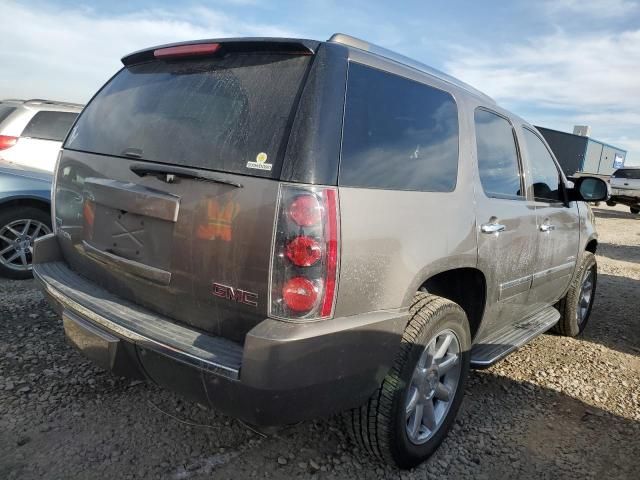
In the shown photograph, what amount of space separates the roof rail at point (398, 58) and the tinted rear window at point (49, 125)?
435 cm

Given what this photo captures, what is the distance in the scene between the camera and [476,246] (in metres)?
2.65

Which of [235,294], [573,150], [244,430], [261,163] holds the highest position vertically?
[573,150]

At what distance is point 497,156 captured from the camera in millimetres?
3143

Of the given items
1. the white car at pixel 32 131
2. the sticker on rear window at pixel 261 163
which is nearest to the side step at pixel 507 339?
the sticker on rear window at pixel 261 163

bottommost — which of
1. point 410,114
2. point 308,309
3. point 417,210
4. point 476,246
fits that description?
point 308,309

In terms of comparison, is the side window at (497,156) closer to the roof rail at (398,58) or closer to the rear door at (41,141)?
the roof rail at (398,58)

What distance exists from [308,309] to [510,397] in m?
2.18

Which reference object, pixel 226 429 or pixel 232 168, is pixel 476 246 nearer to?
pixel 232 168

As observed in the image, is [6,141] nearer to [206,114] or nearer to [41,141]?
[41,141]

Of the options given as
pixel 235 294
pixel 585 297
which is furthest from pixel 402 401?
pixel 585 297

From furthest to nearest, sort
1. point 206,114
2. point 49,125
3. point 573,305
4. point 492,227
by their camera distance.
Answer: point 49,125
point 573,305
point 492,227
point 206,114

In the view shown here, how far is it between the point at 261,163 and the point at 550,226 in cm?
257

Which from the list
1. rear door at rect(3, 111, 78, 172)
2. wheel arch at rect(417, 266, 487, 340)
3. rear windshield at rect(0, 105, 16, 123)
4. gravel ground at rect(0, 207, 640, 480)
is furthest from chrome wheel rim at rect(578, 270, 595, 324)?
rear windshield at rect(0, 105, 16, 123)

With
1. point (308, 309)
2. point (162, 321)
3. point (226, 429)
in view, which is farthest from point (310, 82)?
A: point (226, 429)
